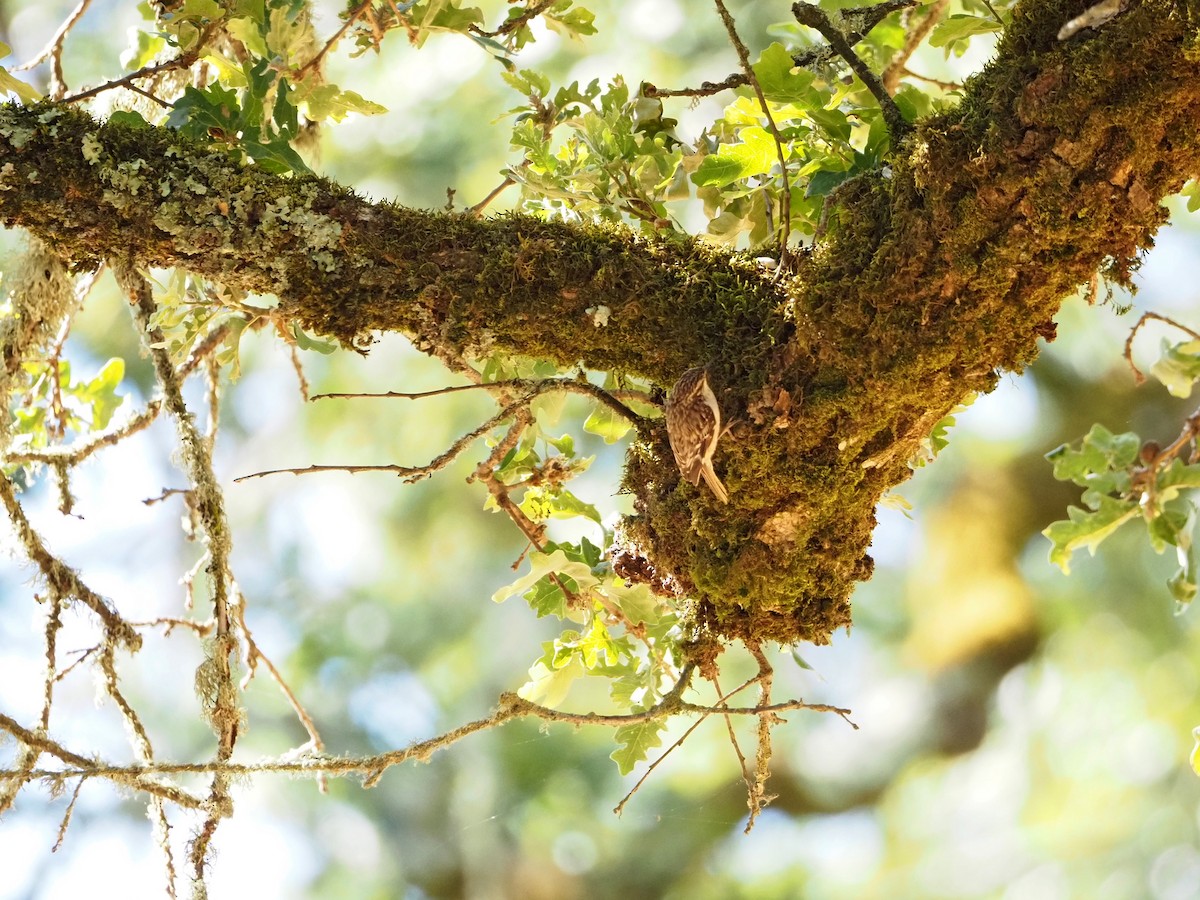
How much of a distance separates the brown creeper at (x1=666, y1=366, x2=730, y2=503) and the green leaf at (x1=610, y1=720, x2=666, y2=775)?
0.44 meters

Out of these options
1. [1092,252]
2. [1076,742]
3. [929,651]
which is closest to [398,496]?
[929,651]

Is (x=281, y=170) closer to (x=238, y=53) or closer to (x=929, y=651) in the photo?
(x=238, y=53)

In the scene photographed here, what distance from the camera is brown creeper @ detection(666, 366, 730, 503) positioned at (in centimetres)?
109

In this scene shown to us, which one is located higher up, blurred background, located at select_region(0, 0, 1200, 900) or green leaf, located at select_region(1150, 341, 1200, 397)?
blurred background, located at select_region(0, 0, 1200, 900)

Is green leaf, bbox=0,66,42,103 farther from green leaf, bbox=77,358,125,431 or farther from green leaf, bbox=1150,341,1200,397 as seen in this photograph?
green leaf, bbox=1150,341,1200,397

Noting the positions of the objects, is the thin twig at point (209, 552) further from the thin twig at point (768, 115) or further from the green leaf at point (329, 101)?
the thin twig at point (768, 115)

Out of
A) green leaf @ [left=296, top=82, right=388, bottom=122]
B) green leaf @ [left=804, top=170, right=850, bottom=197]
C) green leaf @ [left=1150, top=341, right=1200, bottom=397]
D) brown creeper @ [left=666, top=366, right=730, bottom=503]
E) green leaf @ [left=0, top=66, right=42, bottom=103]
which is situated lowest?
green leaf @ [left=1150, top=341, right=1200, bottom=397]

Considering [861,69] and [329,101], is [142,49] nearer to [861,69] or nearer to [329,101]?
[329,101]

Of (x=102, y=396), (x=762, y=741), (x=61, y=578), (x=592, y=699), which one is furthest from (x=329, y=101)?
(x=592, y=699)

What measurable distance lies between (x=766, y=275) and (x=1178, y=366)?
1.41ft

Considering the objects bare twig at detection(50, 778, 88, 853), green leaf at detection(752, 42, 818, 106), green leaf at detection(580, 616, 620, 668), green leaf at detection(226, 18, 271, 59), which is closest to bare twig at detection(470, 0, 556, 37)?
green leaf at detection(226, 18, 271, 59)

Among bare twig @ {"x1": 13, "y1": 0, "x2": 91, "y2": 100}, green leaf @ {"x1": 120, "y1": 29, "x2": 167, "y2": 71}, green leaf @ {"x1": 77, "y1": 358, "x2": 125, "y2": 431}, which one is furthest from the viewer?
green leaf @ {"x1": 77, "y1": 358, "x2": 125, "y2": 431}

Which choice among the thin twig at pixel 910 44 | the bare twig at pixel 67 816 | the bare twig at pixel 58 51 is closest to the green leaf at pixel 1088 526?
the thin twig at pixel 910 44

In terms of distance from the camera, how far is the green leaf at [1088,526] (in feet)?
2.98
